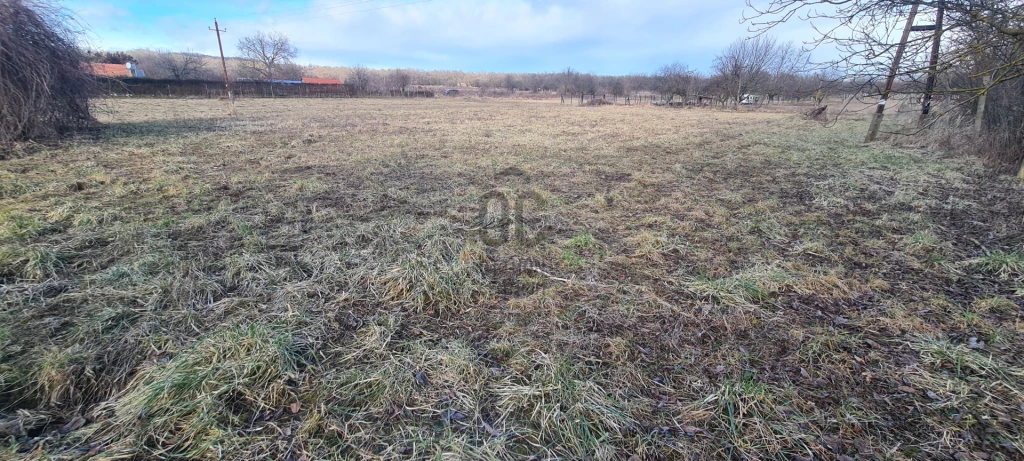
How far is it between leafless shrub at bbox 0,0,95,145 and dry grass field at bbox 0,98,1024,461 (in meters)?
4.50

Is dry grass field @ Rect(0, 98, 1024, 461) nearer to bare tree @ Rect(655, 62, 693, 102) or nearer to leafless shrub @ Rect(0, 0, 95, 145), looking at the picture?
leafless shrub @ Rect(0, 0, 95, 145)

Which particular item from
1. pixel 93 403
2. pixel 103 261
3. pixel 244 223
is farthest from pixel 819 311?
pixel 103 261

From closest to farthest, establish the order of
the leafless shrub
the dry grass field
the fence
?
the dry grass field
the leafless shrub
the fence

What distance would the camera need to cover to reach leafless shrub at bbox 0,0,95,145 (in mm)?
8859

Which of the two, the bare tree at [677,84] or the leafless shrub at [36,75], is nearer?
the leafless shrub at [36,75]

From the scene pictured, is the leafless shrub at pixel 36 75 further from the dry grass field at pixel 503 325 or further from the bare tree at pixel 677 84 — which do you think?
the bare tree at pixel 677 84

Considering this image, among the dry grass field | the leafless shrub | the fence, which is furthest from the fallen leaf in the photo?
the fence

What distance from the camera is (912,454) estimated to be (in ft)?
6.53

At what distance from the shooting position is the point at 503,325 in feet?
10.1

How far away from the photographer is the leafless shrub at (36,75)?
886 cm

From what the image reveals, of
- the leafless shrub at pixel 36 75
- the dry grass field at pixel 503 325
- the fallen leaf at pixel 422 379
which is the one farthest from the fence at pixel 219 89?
the fallen leaf at pixel 422 379

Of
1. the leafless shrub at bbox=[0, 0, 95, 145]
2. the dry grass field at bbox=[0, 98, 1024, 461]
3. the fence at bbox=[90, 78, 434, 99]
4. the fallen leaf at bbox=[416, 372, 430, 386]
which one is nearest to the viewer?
the dry grass field at bbox=[0, 98, 1024, 461]

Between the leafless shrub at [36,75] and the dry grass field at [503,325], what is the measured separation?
177 inches

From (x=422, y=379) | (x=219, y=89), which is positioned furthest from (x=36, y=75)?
(x=219, y=89)
